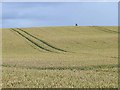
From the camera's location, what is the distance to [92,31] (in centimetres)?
7969

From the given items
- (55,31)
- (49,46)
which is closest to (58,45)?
(49,46)

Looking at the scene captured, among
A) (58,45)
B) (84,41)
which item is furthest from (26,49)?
(84,41)

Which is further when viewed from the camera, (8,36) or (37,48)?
(8,36)

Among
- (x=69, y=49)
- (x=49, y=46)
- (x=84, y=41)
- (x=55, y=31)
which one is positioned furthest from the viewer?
(x=55, y=31)

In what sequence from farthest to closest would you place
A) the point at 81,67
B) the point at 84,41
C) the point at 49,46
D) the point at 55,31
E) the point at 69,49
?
the point at 55,31, the point at 84,41, the point at 49,46, the point at 69,49, the point at 81,67

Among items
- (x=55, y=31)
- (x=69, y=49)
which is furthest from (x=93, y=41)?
(x=55, y=31)

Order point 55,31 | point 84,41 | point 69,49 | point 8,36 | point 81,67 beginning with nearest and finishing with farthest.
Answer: point 81,67 → point 69,49 → point 84,41 → point 8,36 → point 55,31

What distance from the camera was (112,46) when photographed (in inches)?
2117

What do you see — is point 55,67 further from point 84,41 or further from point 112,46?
point 84,41

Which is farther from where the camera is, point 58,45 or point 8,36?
point 8,36

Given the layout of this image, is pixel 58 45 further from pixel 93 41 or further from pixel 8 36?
pixel 8 36

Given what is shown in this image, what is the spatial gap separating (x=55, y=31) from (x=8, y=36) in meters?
16.1

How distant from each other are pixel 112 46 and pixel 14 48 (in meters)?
15.4

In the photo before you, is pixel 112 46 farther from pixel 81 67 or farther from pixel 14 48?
pixel 81 67
